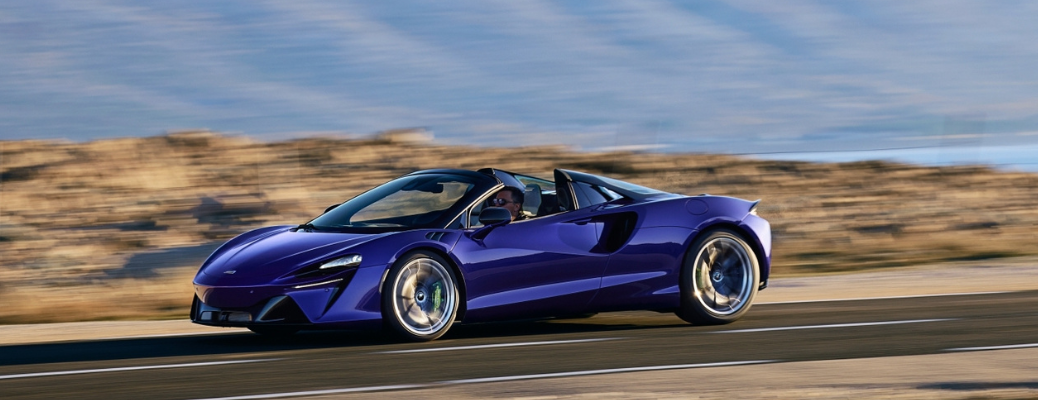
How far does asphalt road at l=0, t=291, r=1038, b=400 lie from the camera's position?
22.4 ft

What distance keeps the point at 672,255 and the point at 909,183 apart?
21.1 m

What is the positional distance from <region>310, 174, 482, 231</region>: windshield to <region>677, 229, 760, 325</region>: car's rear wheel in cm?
164

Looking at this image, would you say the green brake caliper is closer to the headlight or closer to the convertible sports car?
the convertible sports car

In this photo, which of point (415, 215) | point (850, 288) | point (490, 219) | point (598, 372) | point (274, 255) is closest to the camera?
point (598, 372)

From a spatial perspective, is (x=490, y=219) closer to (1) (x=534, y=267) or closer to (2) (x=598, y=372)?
(1) (x=534, y=267)

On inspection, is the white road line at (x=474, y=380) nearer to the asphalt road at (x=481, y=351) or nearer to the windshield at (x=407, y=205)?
the asphalt road at (x=481, y=351)

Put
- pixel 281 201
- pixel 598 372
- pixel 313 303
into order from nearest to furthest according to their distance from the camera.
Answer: pixel 598 372 < pixel 313 303 < pixel 281 201

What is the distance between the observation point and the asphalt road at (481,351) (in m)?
6.81

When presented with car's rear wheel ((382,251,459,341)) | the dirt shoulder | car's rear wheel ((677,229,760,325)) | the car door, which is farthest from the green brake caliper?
the dirt shoulder

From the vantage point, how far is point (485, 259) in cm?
843

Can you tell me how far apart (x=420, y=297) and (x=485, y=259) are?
50 cm

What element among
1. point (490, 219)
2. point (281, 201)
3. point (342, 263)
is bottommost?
point (342, 263)

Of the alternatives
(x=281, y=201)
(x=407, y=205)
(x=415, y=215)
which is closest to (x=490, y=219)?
(x=415, y=215)

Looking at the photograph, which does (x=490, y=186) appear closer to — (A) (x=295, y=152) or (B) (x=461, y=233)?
(B) (x=461, y=233)
